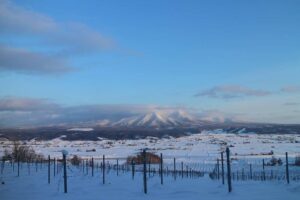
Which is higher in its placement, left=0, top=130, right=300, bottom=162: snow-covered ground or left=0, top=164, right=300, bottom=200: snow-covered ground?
left=0, top=164, right=300, bottom=200: snow-covered ground

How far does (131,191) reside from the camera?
2020 centimetres

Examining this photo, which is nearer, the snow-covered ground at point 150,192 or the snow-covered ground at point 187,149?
the snow-covered ground at point 150,192

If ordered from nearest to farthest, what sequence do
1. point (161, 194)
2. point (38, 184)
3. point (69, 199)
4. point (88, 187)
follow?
point (69, 199), point (161, 194), point (88, 187), point (38, 184)

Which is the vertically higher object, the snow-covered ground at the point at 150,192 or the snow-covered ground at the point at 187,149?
the snow-covered ground at the point at 150,192

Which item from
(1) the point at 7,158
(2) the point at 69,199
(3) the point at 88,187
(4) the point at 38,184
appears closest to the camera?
(2) the point at 69,199

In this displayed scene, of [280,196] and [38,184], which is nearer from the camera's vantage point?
[280,196]

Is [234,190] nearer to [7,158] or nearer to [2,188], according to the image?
[2,188]

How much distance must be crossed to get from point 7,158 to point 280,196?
46.6 m

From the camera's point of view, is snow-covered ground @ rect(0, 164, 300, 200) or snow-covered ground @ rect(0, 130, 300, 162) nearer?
snow-covered ground @ rect(0, 164, 300, 200)

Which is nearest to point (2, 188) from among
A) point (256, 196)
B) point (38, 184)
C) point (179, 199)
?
point (38, 184)

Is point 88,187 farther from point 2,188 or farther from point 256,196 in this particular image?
point 256,196

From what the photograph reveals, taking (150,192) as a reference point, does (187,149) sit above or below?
below

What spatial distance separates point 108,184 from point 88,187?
1.48m

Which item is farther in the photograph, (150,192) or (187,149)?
(187,149)
